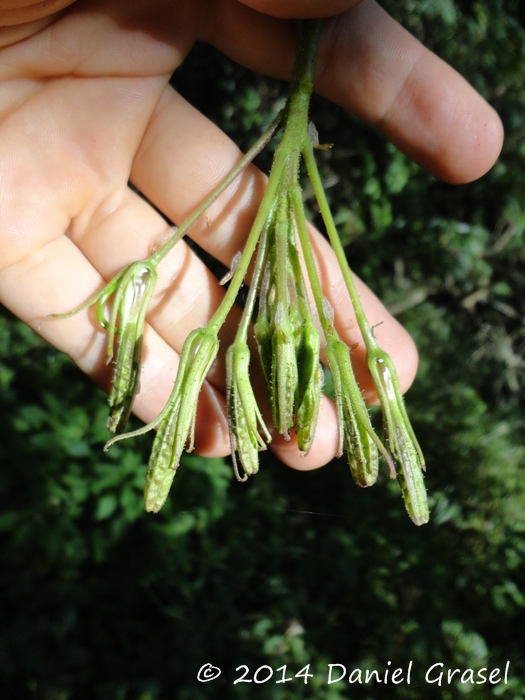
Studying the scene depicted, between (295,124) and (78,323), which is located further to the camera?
(78,323)

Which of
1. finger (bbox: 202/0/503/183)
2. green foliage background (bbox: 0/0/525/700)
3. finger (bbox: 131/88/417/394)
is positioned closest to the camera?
finger (bbox: 202/0/503/183)

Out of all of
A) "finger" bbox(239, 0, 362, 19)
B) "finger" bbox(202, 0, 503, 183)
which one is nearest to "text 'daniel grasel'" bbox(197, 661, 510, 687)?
"finger" bbox(202, 0, 503, 183)

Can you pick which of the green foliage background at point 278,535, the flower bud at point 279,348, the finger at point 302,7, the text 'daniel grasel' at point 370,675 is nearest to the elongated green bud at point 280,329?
the flower bud at point 279,348

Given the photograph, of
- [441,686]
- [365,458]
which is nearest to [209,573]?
[441,686]

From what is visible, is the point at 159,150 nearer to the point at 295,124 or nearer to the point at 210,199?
the point at 210,199

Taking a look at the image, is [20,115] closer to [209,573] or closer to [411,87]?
[411,87]

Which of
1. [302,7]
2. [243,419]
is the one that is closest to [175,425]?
[243,419]

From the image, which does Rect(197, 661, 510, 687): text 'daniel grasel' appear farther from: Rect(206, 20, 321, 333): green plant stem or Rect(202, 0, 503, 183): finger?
Rect(202, 0, 503, 183): finger
